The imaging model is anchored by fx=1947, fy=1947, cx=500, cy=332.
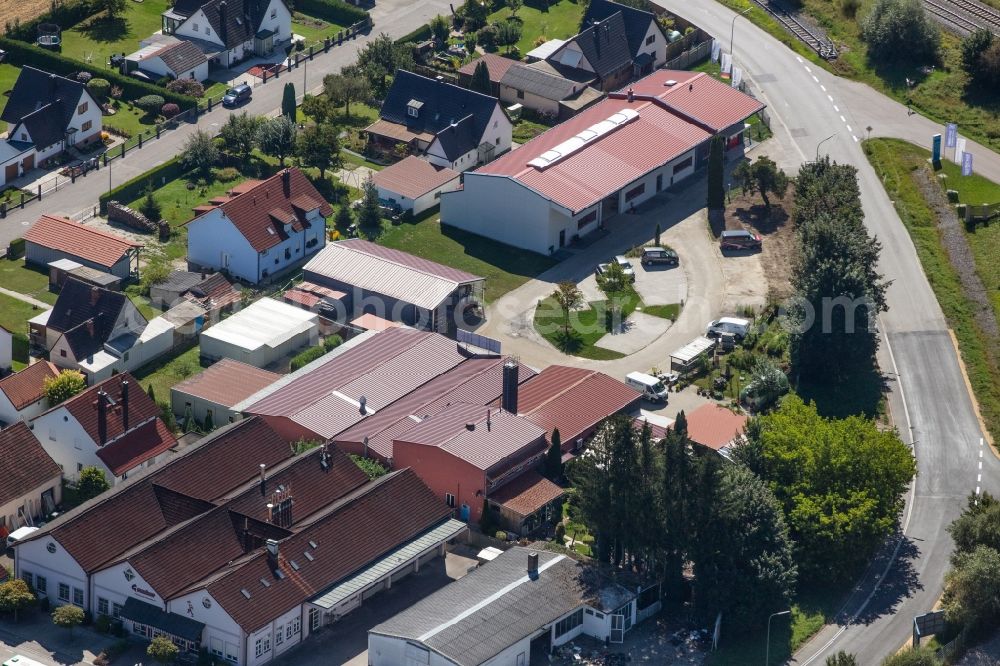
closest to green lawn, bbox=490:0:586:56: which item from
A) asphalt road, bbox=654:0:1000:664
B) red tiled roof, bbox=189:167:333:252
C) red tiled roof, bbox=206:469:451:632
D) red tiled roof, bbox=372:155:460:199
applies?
asphalt road, bbox=654:0:1000:664

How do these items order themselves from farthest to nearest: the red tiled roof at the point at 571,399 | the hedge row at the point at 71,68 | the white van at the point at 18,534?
the hedge row at the point at 71,68
the red tiled roof at the point at 571,399
the white van at the point at 18,534

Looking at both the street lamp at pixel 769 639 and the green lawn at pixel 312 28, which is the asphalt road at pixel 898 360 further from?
the green lawn at pixel 312 28

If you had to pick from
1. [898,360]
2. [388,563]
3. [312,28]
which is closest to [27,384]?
[388,563]

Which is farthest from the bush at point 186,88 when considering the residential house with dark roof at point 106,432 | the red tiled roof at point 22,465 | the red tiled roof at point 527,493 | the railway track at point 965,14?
the railway track at point 965,14

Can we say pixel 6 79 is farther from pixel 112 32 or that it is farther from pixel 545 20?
pixel 545 20

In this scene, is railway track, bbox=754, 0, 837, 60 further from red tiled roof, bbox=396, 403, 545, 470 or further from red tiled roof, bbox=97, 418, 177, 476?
red tiled roof, bbox=97, 418, 177, 476

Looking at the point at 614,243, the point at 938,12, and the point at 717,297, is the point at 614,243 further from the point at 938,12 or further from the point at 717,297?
the point at 938,12
